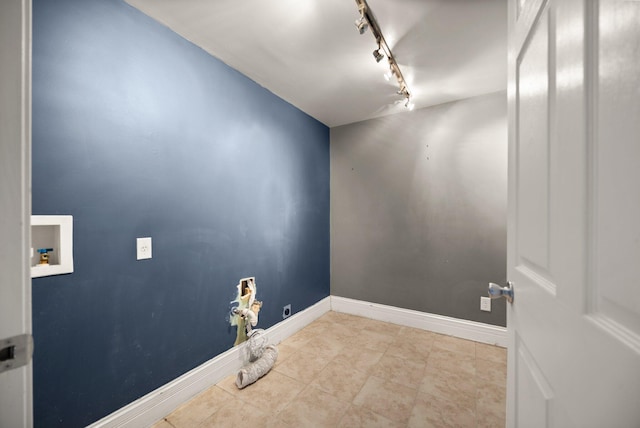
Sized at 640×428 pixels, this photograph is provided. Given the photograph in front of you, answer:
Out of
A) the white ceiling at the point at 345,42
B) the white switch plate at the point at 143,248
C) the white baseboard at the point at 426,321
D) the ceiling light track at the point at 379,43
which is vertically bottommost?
the white baseboard at the point at 426,321

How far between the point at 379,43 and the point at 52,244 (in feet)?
7.22

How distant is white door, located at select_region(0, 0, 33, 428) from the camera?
18.4 inches

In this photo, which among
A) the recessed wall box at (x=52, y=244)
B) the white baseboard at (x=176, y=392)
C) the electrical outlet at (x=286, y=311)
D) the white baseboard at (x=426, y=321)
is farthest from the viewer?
the electrical outlet at (x=286, y=311)

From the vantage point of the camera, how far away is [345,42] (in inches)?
67.0

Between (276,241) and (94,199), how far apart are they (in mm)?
1436

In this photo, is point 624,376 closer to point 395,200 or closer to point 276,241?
point 276,241

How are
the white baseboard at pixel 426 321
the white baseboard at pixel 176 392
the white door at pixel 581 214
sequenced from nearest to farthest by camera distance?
the white door at pixel 581 214, the white baseboard at pixel 176 392, the white baseboard at pixel 426 321

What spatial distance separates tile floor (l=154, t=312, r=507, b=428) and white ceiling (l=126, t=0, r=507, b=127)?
2.47 metres

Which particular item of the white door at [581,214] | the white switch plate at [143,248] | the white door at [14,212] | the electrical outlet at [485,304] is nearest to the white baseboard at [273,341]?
the electrical outlet at [485,304]

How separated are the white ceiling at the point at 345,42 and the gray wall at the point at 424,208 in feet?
1.29

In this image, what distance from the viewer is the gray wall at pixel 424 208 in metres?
2.35

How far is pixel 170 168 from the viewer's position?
5.19 ft

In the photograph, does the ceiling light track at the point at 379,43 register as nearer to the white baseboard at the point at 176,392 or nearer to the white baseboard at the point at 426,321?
the white baseboard at the point at 426,321

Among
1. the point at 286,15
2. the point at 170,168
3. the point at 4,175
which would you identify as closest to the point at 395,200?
the point at 286,15
